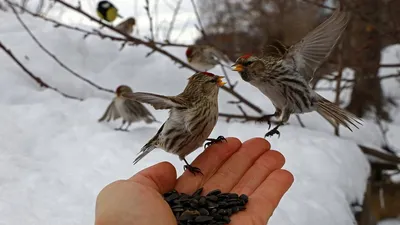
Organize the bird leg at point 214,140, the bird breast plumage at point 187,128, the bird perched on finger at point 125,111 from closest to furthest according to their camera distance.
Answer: the bird breast plumage at point 187,128, the bird leg at point 214,140, the bird perched on finger at point 125,111

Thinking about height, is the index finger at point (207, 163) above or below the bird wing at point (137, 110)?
above

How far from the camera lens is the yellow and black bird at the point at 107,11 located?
6.13 meters

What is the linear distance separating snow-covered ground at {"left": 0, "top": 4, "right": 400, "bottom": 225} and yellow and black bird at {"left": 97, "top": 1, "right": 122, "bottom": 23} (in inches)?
36.0

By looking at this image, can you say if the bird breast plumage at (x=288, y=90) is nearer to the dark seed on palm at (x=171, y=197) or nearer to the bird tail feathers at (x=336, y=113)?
the bird tail feathers at (x=336, y=113)

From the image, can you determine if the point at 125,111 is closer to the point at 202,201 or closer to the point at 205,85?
the point at 205,85

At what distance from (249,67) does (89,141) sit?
1.80 m

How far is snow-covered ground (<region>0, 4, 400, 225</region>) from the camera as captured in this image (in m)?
2.60

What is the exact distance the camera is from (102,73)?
4.94 meters

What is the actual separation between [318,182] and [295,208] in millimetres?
451

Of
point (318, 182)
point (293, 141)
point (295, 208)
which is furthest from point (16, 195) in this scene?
point (293, 141)

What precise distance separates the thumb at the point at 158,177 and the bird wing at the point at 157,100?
27cm

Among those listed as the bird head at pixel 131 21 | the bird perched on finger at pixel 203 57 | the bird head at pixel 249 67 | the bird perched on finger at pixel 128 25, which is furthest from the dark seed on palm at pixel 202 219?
the bird head at pixel 131 21

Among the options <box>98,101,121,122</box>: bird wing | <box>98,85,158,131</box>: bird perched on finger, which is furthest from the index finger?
<box>98,101,121,122</box>: bird wing

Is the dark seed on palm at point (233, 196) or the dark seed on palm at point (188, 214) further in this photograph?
the dark seed on palm at point (233, 196)
